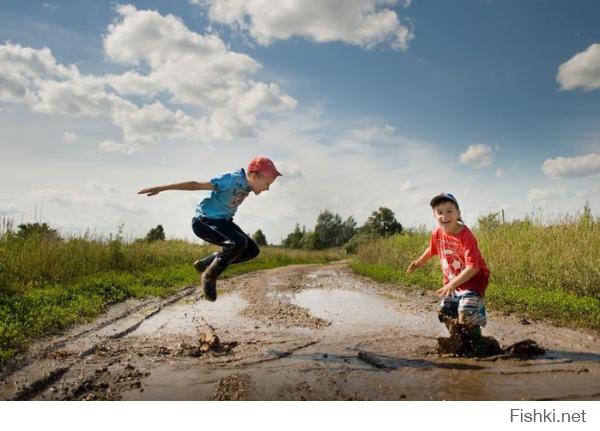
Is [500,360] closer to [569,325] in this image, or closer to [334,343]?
[334,343]

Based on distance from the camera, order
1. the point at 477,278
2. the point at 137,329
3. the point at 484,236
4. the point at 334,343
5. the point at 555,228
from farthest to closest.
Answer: the point at 484,236 → the point at 555,228 → the point at 137,329 → the point at 334,343 → the point at 477,278

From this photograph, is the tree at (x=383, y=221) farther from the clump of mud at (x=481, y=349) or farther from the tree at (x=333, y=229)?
the clump of mud at (x=481, y=349)

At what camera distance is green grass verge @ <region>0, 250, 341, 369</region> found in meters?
5.48

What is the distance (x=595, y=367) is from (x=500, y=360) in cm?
78

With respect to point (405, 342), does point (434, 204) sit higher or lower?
higher

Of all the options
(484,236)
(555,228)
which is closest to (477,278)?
(555,228)

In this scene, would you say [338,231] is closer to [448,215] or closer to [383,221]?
[383,221]

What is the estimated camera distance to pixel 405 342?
5.47 metres

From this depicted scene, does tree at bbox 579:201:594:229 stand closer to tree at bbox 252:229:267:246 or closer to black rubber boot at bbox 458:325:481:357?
black rubber boot at bbox 458:325:481:357

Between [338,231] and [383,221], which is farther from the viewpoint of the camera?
[338,231]

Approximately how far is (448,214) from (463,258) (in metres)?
0.49

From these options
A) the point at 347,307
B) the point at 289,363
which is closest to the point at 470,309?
the point at 289,363

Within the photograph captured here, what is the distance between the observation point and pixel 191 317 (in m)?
7.45

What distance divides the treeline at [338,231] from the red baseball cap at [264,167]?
132ft
